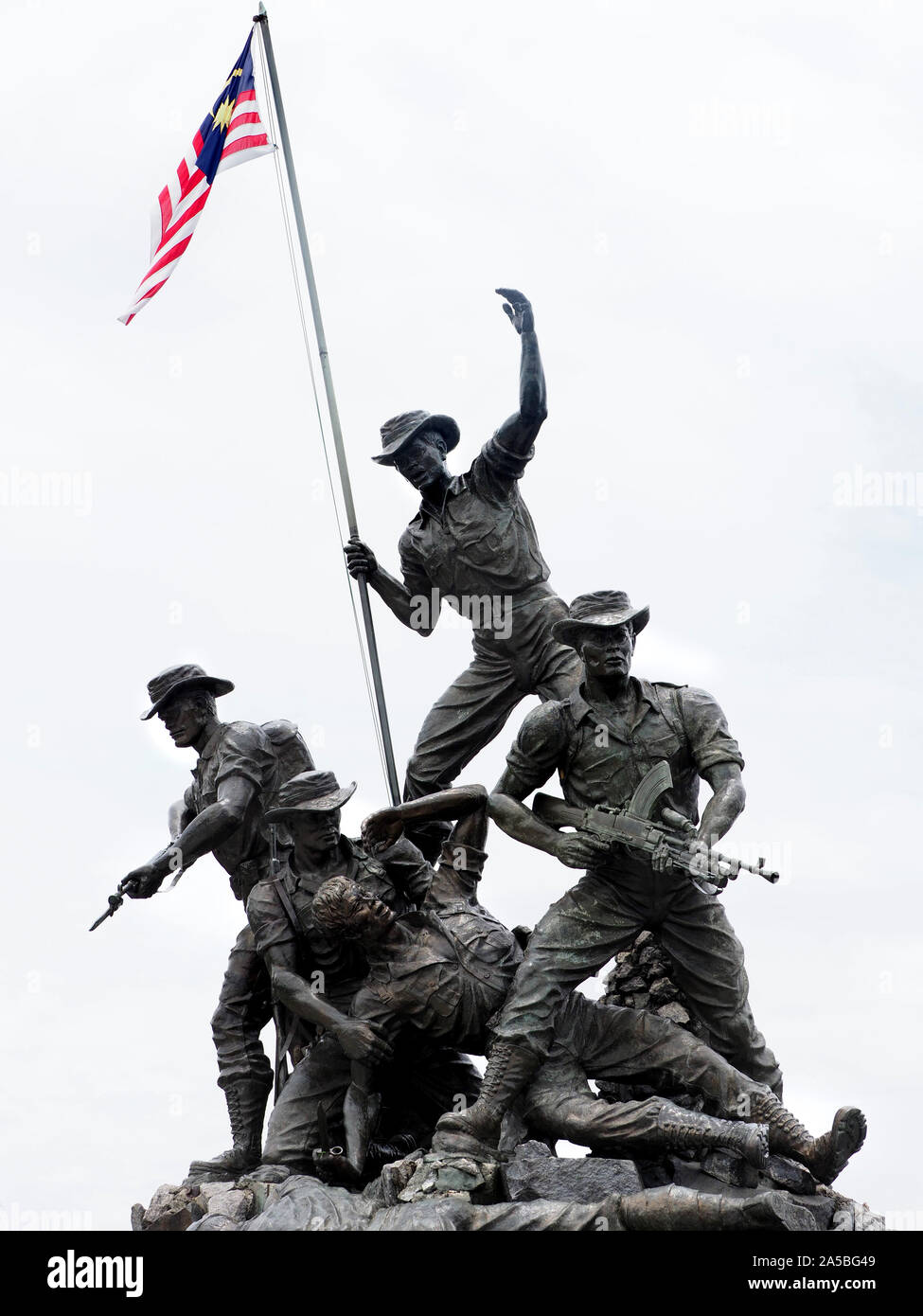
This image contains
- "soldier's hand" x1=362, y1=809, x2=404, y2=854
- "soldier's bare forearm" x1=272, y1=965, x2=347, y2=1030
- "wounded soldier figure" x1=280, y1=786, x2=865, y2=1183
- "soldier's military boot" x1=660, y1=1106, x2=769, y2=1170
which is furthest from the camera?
"soldier's hand" x1=362, y1=809, x2=404, y2=854

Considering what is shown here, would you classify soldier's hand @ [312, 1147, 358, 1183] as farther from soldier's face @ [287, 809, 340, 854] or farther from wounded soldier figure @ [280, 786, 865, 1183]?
soldier's face @ [287, 809, 340, 854]

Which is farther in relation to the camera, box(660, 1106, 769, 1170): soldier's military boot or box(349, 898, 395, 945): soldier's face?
box(349, 898, 395, 945): soldier's face

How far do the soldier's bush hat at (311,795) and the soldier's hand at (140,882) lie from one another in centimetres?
80

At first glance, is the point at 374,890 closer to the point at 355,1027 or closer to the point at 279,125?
the point at 355,1027

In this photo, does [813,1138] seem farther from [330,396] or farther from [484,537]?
[330,396]

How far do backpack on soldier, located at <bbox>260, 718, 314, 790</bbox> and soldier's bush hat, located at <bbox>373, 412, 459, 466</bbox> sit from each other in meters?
1.81

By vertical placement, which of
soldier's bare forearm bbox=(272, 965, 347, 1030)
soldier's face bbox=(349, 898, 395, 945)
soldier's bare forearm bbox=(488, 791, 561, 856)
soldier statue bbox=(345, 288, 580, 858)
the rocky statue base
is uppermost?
soldier statue bbox=(345, 288, 580, 858)

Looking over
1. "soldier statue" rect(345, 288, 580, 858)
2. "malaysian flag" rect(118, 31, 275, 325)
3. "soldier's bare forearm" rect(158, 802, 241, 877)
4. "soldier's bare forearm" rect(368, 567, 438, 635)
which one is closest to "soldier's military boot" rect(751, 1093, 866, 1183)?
"soldier statue" rect(345, 288, 580, 858)

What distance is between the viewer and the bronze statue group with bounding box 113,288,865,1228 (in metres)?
12.6

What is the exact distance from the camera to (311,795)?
44.6ft

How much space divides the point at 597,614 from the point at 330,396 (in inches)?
131

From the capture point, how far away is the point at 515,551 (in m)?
14.6
